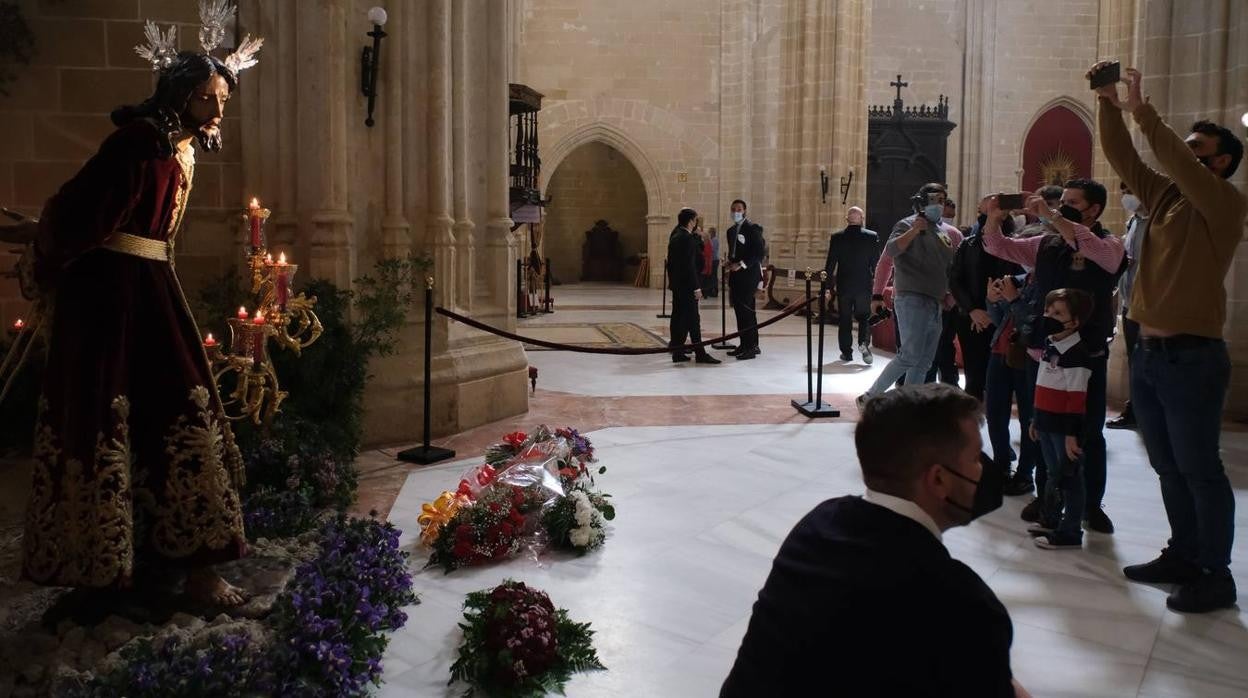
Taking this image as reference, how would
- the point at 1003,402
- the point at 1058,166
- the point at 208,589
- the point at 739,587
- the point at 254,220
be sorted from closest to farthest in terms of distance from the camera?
the point at 208,589 < the point at 739,587 < the point at 254,220 < the point at 1003,402 < the point at 1058,166

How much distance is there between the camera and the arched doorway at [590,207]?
2564cm

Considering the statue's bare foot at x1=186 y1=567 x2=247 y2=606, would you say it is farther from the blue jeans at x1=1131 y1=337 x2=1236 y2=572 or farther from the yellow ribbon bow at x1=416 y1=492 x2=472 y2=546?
the blue jeans at x1=1131 y1=337 x2=1236 y2=572

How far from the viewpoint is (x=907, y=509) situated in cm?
173

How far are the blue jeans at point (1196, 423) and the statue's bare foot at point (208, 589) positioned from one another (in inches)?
136

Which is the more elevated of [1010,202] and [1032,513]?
[1010,202]

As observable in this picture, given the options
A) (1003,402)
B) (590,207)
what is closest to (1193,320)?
(1003,402)

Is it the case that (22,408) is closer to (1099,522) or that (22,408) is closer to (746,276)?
(1099,522)

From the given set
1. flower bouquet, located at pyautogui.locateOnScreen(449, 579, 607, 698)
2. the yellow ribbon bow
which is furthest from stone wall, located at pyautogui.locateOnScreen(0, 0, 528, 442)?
flower bouquet, located at pyautogui.locateOnScreen(449, 579, 607, 698)

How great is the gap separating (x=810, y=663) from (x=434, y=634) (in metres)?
2.21

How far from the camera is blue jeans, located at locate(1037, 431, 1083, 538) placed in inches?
174

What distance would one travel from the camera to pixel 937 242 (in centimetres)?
653

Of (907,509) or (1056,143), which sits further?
(1056,143)

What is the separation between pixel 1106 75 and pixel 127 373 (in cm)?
363

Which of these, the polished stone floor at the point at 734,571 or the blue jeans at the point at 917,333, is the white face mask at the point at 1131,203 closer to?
the polished stone floor at the point at 734,571
